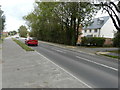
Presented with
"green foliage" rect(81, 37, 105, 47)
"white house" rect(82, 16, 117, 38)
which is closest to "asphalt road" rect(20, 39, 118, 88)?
"green foliage" rect(81, 37, 105, 47)

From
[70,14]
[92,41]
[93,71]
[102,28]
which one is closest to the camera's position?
[93,71]

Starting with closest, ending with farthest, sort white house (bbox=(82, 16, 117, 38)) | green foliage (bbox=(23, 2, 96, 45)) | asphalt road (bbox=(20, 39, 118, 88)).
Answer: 1. asphalt road (bbox=(20, 39, 118, 88))
2. green foliage (bbox=(23, 2, 96, 45))
3. white house (bbox=(82, 16, 117, 38))

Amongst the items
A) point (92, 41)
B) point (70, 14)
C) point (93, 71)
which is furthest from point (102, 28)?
point (93, 71)

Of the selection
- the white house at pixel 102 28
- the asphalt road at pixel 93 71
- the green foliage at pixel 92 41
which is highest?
the white house at pixel 102 28

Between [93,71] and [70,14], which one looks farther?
[70,14]

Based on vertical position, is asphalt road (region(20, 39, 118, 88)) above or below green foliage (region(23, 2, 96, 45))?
below

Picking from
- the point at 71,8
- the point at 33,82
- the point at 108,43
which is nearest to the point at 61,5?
the point at 71,8

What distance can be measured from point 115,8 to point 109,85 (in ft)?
53.9

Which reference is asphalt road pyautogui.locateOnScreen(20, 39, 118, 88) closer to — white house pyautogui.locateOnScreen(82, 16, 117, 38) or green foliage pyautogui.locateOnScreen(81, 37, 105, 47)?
green foliage pyautogui.locateOnScreen(81, 37, 105, 47)

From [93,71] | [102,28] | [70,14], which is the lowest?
[93,71]

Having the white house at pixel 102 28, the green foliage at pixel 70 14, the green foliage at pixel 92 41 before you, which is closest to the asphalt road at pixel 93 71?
the green foliage at pixel 70 14

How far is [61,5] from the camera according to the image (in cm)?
2580

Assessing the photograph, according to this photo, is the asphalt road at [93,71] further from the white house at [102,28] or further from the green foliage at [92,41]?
the white house at [102,28]

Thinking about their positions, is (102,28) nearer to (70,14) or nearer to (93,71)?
(70,14)
